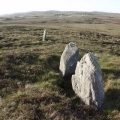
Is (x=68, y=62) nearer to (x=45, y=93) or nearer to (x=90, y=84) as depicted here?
(x=45, y=93)

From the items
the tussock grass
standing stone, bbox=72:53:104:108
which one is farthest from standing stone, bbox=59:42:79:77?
standing stone, bbox=72:53:104:108

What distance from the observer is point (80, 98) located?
48.2 feet

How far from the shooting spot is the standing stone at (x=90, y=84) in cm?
1377

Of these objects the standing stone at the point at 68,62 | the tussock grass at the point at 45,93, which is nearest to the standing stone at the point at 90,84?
the tussock grass at the point at 45,93

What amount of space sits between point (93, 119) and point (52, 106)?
2.35 m

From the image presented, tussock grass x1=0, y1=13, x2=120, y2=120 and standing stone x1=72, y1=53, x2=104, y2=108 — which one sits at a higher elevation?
standing stone x1=72, y1=53, x2=104, y2=108

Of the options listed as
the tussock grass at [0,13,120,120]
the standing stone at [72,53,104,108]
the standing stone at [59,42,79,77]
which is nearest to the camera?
the tussock grass at [0,13,120,120]

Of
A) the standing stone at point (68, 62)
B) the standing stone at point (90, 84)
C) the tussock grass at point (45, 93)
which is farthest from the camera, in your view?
the standing stone at point (68, 62)

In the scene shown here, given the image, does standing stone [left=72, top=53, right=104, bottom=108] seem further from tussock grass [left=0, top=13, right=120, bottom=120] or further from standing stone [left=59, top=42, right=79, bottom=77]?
standing stone [left=59, top=42, right=79, bottom=77]

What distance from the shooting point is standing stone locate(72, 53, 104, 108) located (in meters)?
13.8

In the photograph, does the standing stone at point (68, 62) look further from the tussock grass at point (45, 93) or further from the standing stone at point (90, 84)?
the standing stone at point (90, 84)

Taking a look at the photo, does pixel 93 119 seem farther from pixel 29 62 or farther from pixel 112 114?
pixel 29 62

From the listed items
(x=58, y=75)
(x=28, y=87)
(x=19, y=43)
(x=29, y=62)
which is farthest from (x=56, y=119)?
(x=19, y=43)

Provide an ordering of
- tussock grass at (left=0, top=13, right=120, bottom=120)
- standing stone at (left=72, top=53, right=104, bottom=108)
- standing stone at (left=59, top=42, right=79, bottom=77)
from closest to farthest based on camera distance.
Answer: tussock grass at (left=0, top=13, right=120, bottom=120)
standing stone at (left=72, top=53, right=104, bottom=108)
standing stone at (left=59, top=42, right=79, bottom=77)
